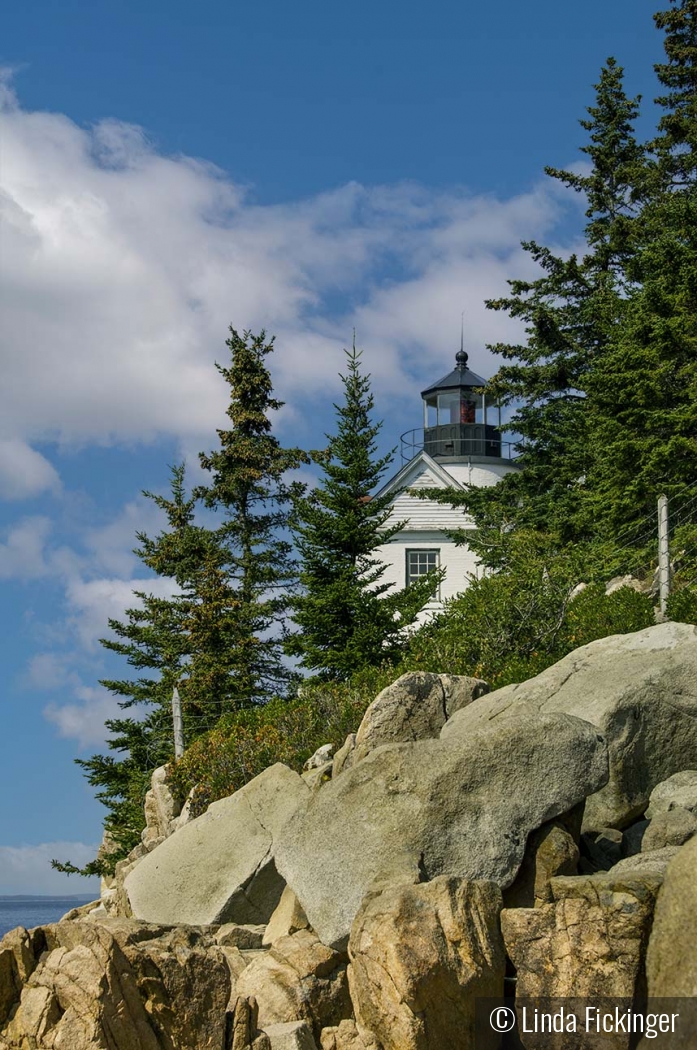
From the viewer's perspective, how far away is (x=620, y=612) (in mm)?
18578

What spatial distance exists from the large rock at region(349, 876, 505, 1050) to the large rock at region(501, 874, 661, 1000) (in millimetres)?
200

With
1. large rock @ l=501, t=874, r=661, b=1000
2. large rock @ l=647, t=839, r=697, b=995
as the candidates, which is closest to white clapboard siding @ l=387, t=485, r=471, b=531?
large rock @ l=501, t=874, r=661, b=1000

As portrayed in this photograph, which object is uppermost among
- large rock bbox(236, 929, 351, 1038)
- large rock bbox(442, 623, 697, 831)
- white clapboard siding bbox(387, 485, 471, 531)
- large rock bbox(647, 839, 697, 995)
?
white clapboard siding bbox(387, 485, 471, 531)

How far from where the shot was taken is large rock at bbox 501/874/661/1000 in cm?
884

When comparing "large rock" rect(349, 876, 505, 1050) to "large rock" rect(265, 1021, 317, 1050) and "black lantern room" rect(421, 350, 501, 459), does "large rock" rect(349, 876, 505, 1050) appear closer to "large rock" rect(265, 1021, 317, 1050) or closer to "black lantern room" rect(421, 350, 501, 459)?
"large rock" rect(265, 1021, 317, 1050)

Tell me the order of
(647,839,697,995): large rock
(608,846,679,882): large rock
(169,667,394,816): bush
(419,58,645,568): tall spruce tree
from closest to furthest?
(647,839,697,995): large rock < (608,846,679,882): large rock < (169,667,394,816): bush < (419,58,645,568): tall spruce tree

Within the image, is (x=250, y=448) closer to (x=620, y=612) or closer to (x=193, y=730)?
(x=193, y=730)

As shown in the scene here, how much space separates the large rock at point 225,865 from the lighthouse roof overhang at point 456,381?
30.0 m

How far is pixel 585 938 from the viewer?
356 inches

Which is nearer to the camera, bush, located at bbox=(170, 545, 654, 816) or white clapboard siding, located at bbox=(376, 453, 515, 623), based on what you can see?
bush, located at bbox=(170, 545, 654, 816)

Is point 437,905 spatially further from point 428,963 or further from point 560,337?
point 560,337

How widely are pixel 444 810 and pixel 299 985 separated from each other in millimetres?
1900

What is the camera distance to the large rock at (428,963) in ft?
29.2

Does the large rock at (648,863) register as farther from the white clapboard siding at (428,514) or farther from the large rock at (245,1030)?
the white clapboard siding at (428,514)
